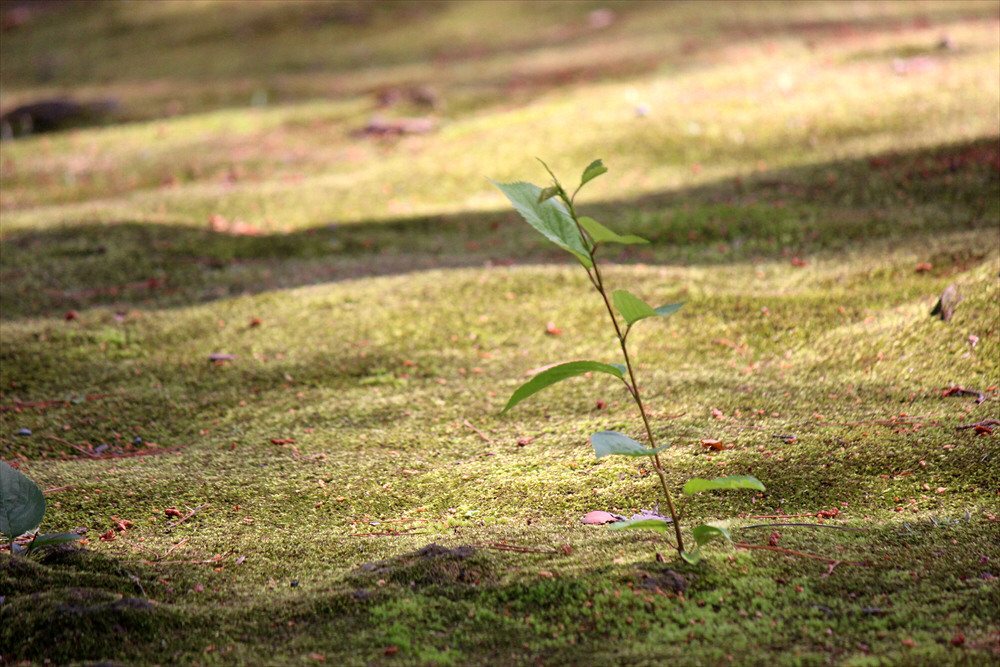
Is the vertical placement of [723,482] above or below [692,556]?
above

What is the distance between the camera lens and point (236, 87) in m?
10.7

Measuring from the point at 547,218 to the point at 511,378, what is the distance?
6.16ft

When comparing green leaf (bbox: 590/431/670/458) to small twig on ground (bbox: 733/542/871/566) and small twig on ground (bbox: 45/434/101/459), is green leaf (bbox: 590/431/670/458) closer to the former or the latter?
small twig on ground (bbox: 733/542/871/566)

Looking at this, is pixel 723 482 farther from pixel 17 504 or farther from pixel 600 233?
pixel 17 504

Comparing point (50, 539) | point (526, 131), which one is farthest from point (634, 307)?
point (526, 131)

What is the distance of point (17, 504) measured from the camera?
1.85 metres

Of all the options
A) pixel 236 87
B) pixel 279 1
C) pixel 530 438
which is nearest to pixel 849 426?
pixel 530 438

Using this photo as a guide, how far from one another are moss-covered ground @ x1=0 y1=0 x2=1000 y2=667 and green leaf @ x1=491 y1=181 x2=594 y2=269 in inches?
31.9

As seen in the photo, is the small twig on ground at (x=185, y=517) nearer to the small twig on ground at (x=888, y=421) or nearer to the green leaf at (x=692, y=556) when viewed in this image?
the green leaf at (x=692, y=556)

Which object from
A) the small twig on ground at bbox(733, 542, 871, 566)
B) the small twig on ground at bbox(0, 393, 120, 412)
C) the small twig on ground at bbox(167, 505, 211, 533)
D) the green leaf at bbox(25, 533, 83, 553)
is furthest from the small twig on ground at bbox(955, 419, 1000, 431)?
the small twig on ground at bbox(0, 393, 120, 412)

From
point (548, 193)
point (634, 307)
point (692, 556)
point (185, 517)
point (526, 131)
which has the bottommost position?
point (185, 517)

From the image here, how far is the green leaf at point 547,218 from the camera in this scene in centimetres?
162

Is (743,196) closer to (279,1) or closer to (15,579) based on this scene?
(15,579)

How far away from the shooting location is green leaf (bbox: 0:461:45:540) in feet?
6.00
